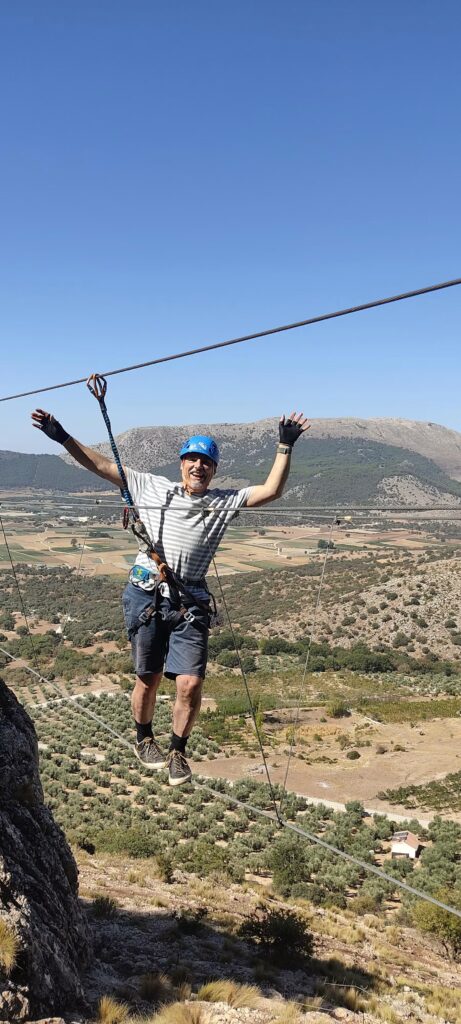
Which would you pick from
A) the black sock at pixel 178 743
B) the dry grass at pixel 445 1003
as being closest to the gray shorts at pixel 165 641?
the black sock at pixel 178 743

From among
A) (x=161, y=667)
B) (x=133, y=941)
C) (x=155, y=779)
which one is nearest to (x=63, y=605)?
(x=155, y=779)

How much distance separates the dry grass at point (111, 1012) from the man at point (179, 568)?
3725 millimetres

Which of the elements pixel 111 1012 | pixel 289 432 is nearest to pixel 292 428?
pixel 289 432

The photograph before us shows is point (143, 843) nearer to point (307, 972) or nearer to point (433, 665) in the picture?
point (307, 972)

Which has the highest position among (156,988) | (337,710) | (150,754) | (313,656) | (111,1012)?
(150,754)

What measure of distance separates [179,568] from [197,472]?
36.4 inches

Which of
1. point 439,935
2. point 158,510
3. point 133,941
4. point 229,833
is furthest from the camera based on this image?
point 229,833

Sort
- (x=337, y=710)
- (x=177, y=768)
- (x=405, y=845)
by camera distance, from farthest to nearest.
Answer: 1. (x=337, y=710)
2. (x=405, y=845)
3. (x=177, y=768)

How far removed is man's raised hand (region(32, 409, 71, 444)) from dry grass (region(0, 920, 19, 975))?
16.9 ft

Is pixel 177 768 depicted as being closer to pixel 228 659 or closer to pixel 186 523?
pixel 186 523

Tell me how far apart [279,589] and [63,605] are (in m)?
29.4

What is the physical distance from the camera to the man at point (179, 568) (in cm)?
570

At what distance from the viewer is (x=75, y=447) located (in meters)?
5.76

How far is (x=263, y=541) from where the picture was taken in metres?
126
